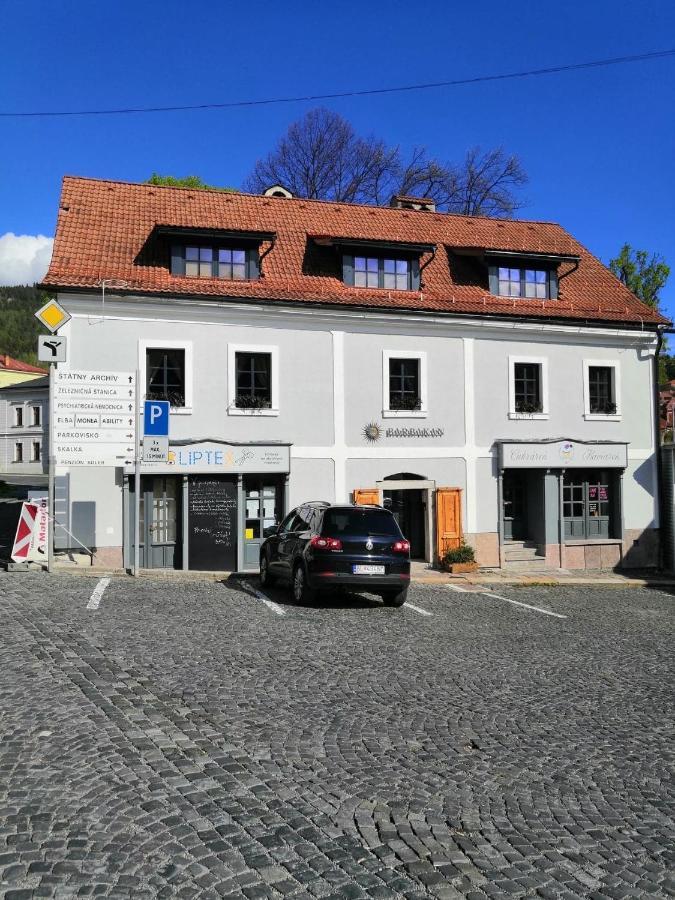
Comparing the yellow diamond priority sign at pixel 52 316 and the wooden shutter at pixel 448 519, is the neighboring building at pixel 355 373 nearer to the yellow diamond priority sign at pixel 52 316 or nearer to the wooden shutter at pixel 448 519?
the wooden shutter at pixel 448 519

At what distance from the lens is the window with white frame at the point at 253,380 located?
1911 cm

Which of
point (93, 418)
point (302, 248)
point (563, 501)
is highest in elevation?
point (302, 248)

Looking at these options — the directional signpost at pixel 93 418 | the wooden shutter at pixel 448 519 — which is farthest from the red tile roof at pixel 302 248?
the wooden shutter at pixel 448 519

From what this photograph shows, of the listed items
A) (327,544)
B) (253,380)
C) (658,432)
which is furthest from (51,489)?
(658,432)

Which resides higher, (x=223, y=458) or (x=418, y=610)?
(x=223, y=458)

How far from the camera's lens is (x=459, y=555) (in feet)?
64.7

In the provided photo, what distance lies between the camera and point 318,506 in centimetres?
1377

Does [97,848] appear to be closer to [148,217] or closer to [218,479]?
[218,479]

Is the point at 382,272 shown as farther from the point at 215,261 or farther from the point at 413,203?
the point at 413,203

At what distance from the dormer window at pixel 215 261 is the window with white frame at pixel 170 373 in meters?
2.07

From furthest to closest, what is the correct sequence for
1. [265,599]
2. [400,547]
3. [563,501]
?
1. [563,501]
2. [265,599]
3. [400,547]

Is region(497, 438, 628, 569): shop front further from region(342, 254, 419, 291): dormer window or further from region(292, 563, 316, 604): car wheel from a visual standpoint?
region(292, 563, 316, 604): car wheel

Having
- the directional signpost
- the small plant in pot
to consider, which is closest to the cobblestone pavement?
the directional signpost

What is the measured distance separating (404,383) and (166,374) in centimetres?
603
